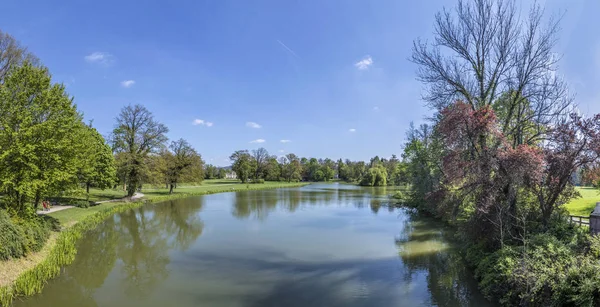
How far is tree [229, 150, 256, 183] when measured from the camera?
77431 mm

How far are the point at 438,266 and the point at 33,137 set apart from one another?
1779 centimetres

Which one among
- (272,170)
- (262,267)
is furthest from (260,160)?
(262,267)

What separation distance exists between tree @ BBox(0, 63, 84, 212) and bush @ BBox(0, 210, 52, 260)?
46.3 inches

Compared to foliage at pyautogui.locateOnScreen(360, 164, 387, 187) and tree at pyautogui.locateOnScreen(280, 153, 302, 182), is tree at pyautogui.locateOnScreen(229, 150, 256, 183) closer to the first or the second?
tree at pyautogui.locateOnScreen(280, 153, 302, 182)

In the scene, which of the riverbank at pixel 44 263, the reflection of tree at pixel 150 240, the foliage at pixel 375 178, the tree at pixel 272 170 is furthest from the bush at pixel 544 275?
the tree at pixel 272 170

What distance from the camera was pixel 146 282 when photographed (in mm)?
10562

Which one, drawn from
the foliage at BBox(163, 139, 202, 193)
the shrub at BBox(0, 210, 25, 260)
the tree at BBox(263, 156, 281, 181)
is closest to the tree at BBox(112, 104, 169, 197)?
the foliage at BBox(163, 139, 202, 193)

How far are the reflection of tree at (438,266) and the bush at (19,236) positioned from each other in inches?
529

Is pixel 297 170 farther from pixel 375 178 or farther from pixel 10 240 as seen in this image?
pixel 10 240

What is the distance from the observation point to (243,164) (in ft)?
256

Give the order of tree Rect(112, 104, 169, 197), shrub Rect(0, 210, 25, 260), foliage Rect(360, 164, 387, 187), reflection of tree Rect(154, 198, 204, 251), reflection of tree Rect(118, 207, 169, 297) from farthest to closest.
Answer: foliage Rect(360, 164, 387, 187) < tree Rect(112, 104, 169, 197) < reflection of tree Rect(154, 198, 204, 251) < reflection of tree Rect(118, 207, 169, 297) < shrub Rect(0, 210, 25, 260)

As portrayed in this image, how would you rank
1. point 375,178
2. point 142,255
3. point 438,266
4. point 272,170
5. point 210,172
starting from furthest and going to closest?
point 210,172 < point 272,170 < point 375,178 < point 142,255 < point 438,266

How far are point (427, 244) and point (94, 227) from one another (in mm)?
20025

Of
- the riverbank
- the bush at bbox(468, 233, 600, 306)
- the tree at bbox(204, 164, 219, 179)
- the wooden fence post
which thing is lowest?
the riverbank
